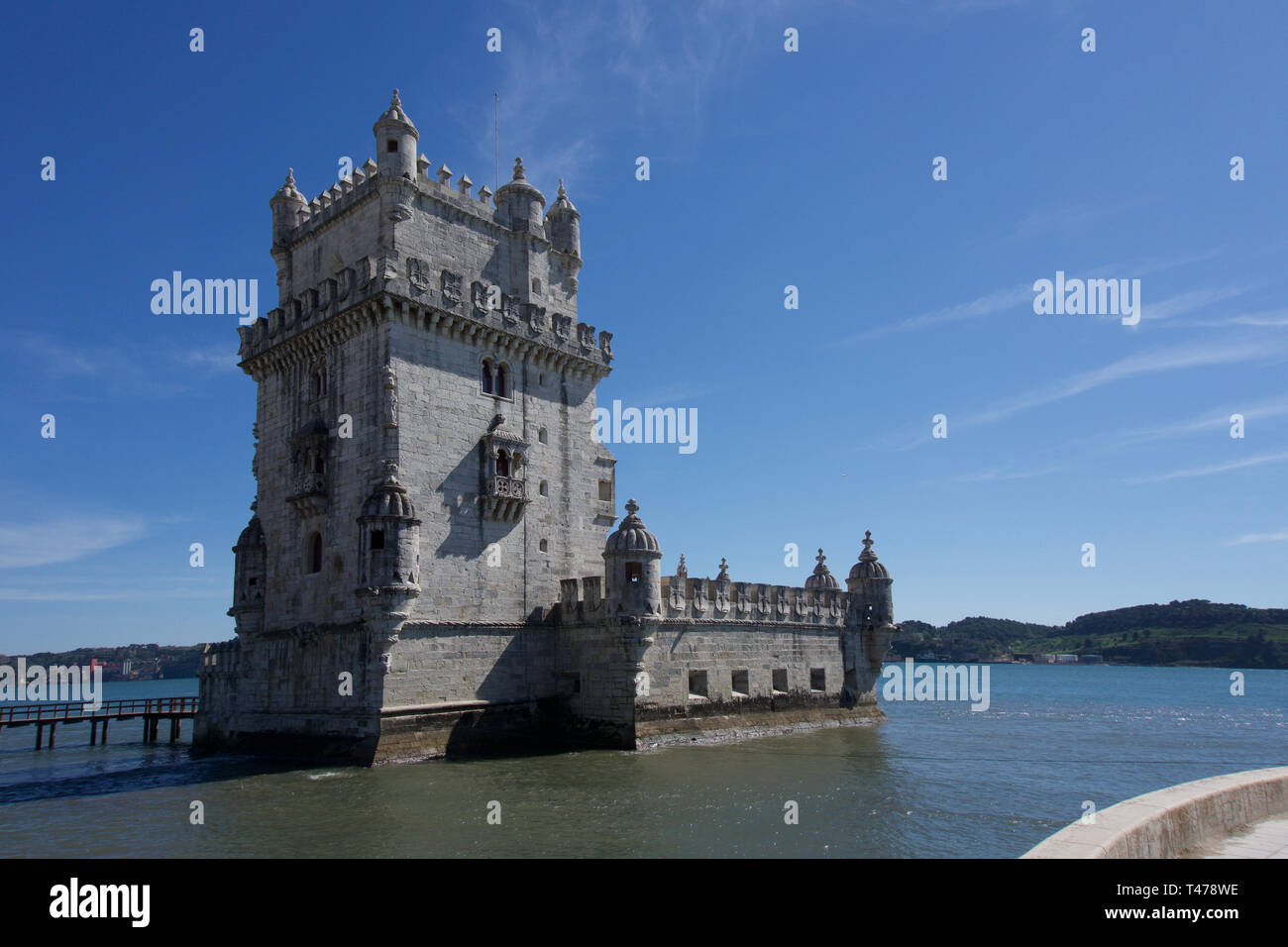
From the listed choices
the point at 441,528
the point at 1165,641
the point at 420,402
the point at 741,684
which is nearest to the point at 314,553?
the point at 441,528

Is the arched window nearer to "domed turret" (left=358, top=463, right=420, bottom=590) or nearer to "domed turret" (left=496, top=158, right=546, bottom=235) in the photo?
"domed turret" (left=358, top=463, right=420, bottom=590)

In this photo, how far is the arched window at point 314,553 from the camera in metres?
30.1

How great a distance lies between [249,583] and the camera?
31812mm

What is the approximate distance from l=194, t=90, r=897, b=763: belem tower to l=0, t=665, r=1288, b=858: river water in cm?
194

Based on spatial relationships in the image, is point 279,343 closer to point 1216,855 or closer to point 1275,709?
point 1216,855

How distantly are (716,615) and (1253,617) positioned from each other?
147086 millimetres

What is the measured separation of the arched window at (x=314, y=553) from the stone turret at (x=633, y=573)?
9.70m

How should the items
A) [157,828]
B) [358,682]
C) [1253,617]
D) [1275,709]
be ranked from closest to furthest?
[157,828] < [358,682] < [1275,709] < [1253,617]

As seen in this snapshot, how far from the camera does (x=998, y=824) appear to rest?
751 inches

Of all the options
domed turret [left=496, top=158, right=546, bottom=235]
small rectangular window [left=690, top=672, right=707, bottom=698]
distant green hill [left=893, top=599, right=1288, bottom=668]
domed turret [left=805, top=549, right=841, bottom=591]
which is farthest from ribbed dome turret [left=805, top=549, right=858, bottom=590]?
distant green hill [left=893, top=599, right=1288, bottom=668]

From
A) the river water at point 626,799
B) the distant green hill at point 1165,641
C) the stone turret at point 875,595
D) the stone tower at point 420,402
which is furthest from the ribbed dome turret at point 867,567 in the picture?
the distant green hill at point 1165,641

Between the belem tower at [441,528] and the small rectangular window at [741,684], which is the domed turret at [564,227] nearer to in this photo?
the belem tower at [441,528]

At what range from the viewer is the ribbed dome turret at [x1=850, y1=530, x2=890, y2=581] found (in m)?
41.6
